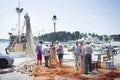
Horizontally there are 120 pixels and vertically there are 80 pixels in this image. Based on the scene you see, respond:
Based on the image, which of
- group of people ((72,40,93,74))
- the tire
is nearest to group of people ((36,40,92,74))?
group of people ((72,40,93,74))

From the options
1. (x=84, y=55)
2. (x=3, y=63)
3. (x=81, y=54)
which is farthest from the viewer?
(x=3, y=63)

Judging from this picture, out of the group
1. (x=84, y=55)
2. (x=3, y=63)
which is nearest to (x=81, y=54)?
(x=84, y=55)

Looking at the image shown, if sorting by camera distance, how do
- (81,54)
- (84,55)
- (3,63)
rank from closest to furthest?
(84,55), (81,54), (3,63)

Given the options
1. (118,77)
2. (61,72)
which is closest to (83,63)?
(61,72)

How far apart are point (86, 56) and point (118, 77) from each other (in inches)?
93.7

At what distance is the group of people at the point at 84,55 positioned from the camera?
13.6 metres

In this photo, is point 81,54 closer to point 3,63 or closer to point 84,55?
point 84,55

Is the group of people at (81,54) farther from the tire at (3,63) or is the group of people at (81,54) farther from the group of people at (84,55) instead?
the tire at (3,63)

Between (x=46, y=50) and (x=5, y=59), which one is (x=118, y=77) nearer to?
(x=46, y=50)

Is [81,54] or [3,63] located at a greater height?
[81,54]

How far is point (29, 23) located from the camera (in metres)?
23.0

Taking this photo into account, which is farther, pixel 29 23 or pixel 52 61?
pixel 29 23

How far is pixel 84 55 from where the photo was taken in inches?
550

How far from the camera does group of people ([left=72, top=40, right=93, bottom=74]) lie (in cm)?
1364
